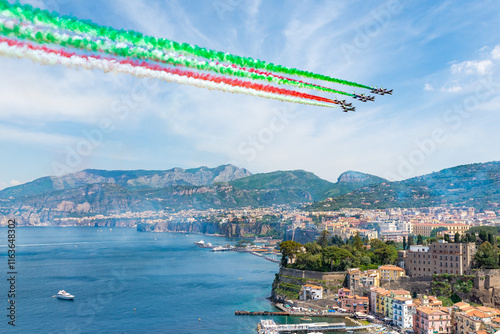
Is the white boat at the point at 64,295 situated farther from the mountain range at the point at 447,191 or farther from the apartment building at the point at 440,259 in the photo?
the mountain range at the point at 447,191

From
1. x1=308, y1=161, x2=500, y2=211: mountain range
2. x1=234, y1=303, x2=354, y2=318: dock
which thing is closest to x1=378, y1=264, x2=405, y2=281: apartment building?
x1=234, y1=303, x2=354, y2=318: dock

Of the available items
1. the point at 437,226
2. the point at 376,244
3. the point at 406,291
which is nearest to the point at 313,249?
the point at 376,244

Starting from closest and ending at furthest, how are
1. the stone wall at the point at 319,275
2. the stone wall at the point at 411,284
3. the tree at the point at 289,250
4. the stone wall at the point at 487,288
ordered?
the stone wall at the point at 487,288 < the stone wall at the point at 411,284 < the stone wall at the point at 319,275 < the tree at the point at 289,250

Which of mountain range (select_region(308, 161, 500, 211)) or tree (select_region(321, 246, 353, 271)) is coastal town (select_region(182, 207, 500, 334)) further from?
mountain range (select_region(308, 161, 500, 211))

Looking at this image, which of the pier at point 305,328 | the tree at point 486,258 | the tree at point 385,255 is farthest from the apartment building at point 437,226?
the pier at point 305,328

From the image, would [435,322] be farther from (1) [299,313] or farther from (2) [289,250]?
(2) [289,250]

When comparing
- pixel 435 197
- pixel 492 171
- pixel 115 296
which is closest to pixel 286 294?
pixel 115 296

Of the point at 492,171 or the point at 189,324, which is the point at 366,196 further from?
the point at 189,324
